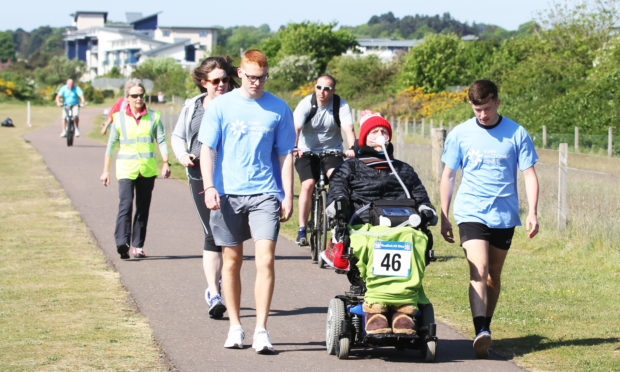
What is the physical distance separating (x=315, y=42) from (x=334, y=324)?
94631mm

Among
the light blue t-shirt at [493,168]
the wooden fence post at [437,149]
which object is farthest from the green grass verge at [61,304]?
the wooden fence post at [437,149]

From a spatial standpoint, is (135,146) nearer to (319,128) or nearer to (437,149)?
(319,128)

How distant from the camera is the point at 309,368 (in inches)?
235

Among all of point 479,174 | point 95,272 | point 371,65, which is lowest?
point 95,272

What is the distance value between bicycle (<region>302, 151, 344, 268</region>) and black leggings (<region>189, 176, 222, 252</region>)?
258 cm

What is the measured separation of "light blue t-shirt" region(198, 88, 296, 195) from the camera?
6.27 meters

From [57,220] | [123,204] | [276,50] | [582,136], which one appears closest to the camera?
[123,204]

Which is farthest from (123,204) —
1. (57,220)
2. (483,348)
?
(483,348)

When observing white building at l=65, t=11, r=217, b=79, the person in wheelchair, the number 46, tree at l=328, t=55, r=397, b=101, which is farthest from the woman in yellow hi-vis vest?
white building at l=65, t=11, r=217, b=79

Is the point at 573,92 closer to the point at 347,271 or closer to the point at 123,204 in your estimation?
the point at 123,204

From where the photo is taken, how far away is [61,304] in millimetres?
7879

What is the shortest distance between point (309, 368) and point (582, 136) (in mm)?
26300

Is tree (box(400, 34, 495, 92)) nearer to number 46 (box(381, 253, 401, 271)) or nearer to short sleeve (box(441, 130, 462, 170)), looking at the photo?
short sleeve (box(441, 130, 462, 170))

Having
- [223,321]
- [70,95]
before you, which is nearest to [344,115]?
[223,321]
